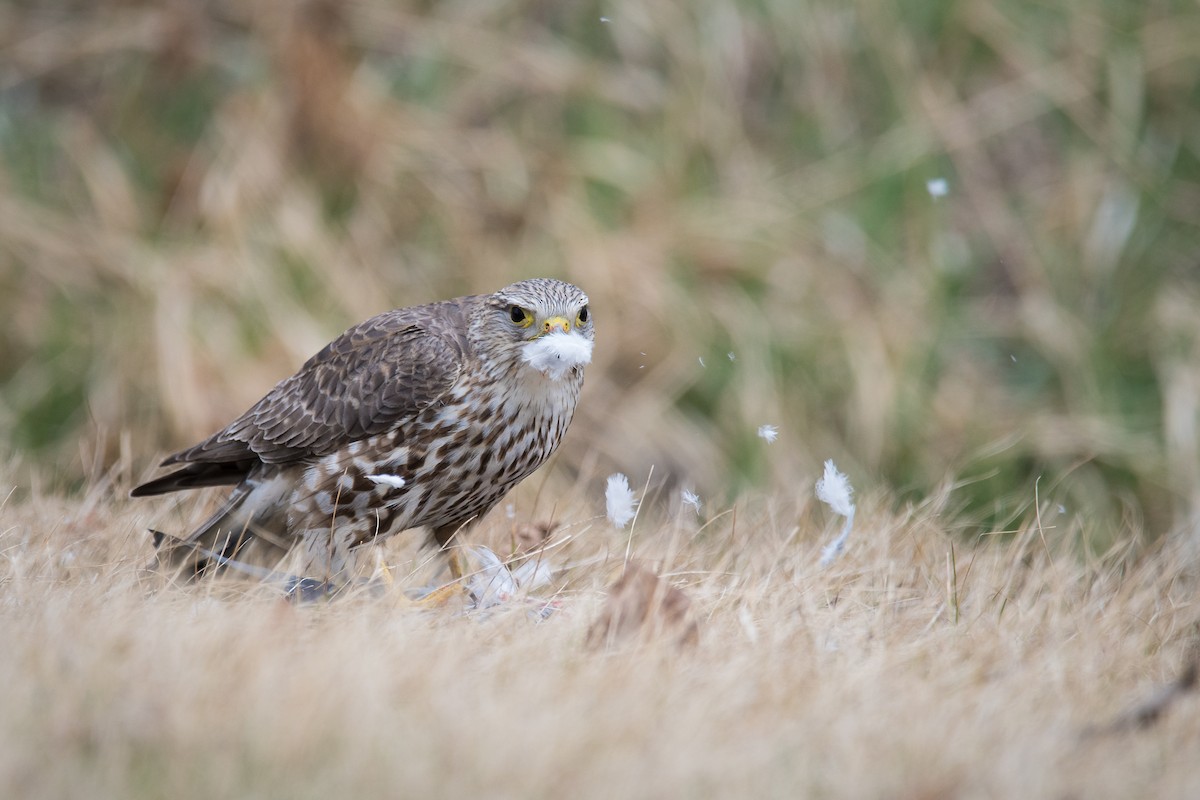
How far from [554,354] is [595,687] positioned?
1.23m

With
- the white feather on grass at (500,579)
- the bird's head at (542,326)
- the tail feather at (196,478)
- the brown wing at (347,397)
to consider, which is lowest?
the white feather on grass at (500,579)

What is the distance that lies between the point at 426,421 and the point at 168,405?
332cm

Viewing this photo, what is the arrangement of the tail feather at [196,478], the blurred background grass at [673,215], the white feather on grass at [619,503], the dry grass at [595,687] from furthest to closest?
the blurred background grass at [673,215], the tail feather at [196,478], the white feather on grass at [619,503], the dry grass at [595,687]

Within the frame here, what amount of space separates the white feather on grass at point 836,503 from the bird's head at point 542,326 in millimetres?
686

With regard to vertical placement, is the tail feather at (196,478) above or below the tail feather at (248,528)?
above

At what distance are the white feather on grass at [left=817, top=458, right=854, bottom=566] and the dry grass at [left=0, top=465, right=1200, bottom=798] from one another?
3.5 inches

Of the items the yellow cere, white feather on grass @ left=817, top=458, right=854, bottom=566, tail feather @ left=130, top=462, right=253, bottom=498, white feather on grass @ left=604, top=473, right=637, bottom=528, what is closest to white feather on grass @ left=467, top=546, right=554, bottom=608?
white feather on grass @ left=604, top=473, right=637, bottom=528

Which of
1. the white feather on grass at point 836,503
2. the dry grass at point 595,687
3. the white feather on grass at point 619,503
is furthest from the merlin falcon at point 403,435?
the white feather on grass at point 836,503

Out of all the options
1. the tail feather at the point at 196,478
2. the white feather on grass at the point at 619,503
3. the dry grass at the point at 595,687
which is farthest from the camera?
the tail feather at the point at 196,478

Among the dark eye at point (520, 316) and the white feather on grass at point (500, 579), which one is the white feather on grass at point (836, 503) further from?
the dark eye at point (520, 316)

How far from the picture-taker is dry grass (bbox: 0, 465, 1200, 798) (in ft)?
7.30

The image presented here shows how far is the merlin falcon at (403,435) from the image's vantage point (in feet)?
12.0

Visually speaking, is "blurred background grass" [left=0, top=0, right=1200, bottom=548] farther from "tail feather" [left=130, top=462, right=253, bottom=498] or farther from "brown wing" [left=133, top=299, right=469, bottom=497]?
"brown wing" [left=133, top=299, right=469, bottom=497]

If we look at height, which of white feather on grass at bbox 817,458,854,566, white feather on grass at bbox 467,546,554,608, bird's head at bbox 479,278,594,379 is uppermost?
bird's head at bbox 479,278,594,379
